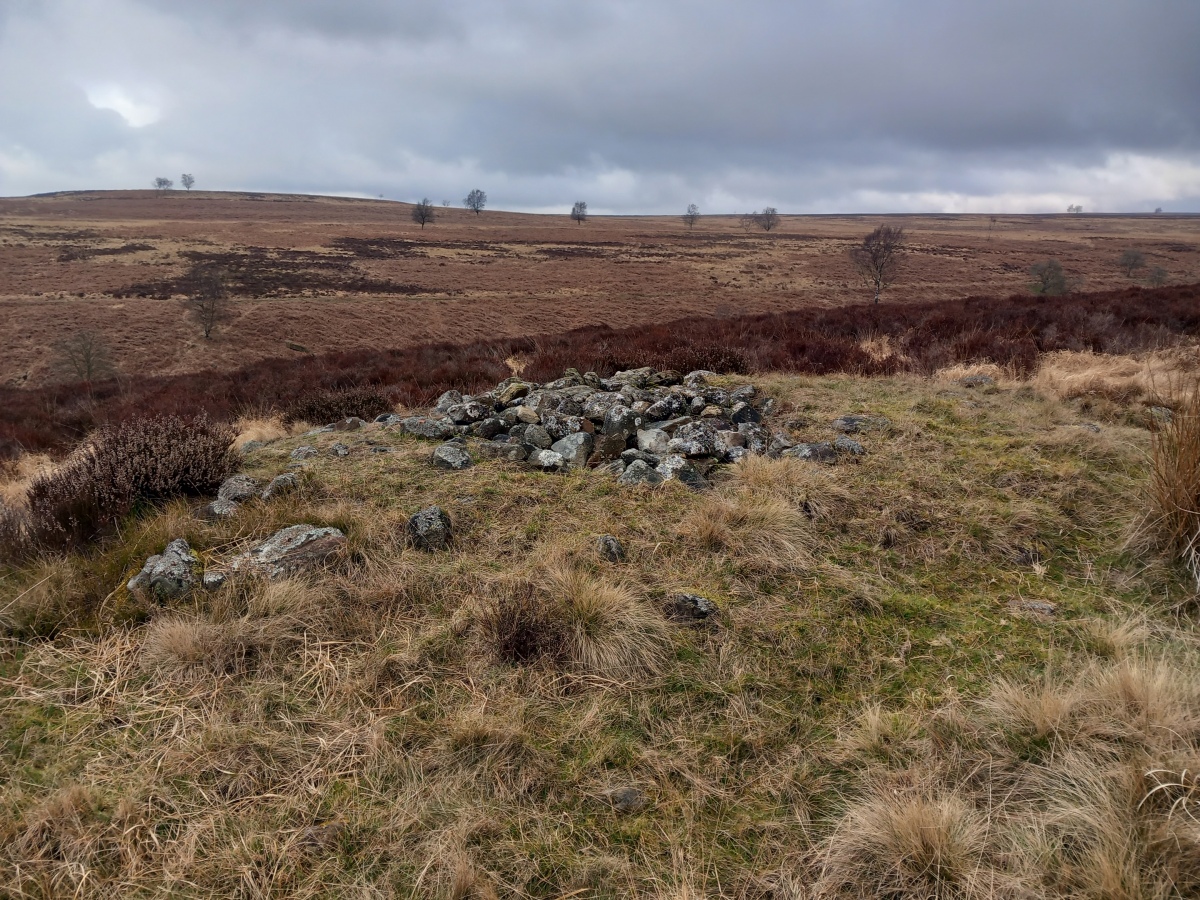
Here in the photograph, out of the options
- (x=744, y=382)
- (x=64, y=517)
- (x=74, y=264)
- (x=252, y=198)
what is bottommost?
(x=64, y=517)

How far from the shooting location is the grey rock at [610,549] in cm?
395

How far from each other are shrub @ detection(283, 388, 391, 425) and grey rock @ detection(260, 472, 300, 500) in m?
4.56

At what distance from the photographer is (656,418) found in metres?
6.82

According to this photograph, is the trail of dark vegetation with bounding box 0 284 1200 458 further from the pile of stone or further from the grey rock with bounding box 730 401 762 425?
the grey rock with bounding box 730 401 762 425

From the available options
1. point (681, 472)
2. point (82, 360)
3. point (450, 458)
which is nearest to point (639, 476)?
point (681, 472)

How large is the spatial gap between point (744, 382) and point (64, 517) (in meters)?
7.34

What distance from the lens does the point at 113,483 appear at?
14.5 ft

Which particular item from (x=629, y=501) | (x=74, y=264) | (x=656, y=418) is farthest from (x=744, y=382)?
(x=74, y=264)

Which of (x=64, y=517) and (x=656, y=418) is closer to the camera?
(x=64, y=517)

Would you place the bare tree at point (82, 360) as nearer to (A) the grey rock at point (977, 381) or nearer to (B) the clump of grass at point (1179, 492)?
(A) the grey rock at point (977, 381)

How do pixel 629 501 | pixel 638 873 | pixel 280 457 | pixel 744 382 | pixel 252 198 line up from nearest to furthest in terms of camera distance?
pixel 638 873, pixel 629 501, pixel 280 457, pixel 744 382, pixel 252 198

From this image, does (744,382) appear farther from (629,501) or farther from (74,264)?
(74,264)

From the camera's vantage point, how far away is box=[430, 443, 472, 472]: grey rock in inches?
222

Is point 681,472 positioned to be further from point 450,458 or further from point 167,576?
point 167,576
